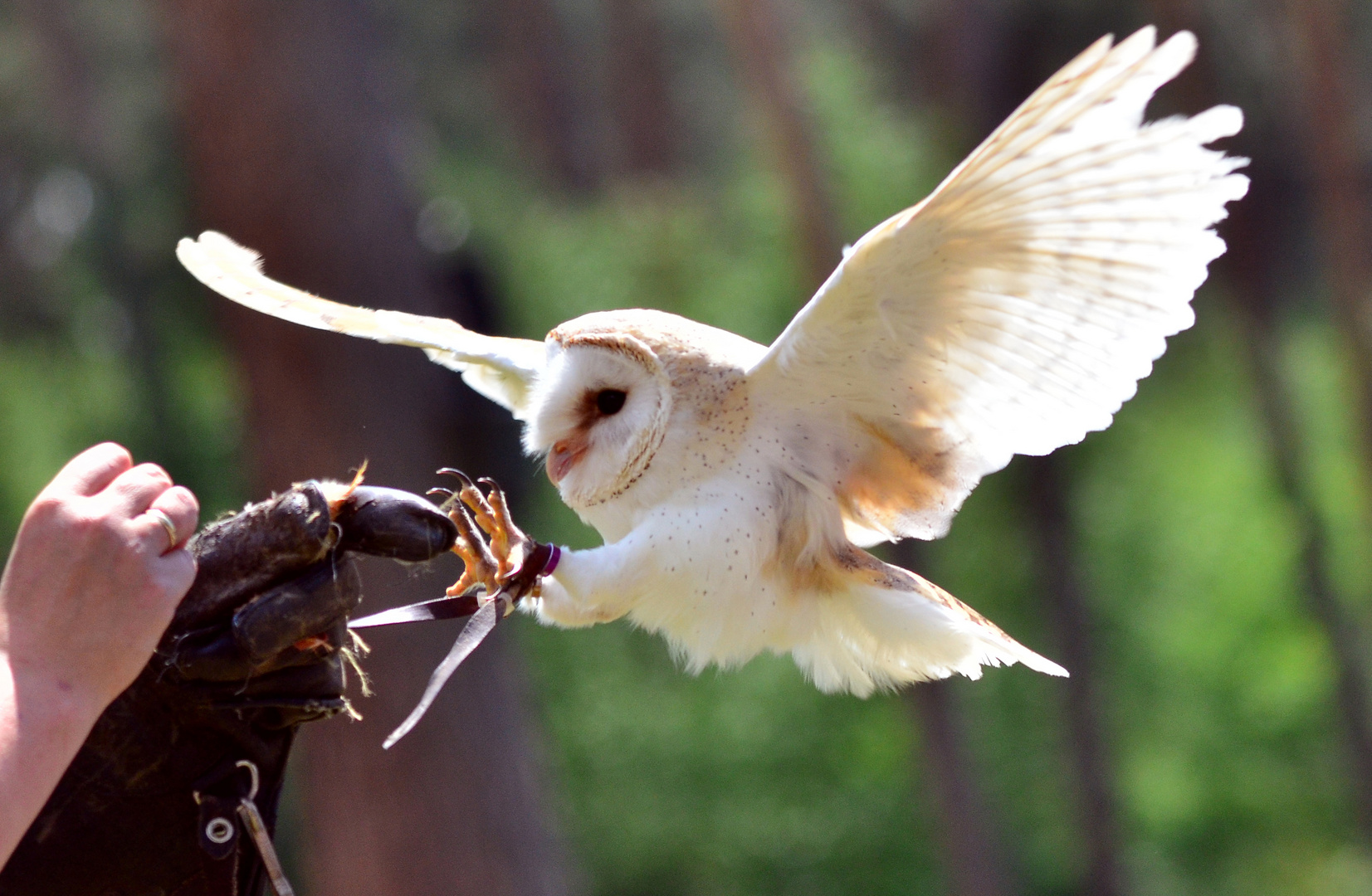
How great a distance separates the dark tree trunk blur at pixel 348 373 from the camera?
4.53 m

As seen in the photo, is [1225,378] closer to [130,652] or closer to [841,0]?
[841,0]

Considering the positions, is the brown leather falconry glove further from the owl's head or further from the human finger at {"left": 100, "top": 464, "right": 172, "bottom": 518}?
the owl's head

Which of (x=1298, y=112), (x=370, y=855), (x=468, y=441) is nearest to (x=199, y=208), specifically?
(x=468, y=441)

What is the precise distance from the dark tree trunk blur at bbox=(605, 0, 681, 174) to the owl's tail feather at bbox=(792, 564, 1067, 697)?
1328 cm

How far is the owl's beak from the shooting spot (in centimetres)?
179

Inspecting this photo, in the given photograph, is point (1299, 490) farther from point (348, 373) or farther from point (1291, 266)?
point (348, 373)

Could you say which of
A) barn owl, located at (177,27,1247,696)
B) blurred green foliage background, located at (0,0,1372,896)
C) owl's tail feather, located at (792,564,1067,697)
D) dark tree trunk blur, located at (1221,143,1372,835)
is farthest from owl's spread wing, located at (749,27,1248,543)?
dark tree trunk blur, located at (1221,143,1372,835)

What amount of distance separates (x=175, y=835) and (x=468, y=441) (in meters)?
3.83

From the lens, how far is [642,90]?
14.9 meters

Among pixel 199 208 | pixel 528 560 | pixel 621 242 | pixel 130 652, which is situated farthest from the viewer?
pixel 621 242

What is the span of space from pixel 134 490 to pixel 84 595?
110mm

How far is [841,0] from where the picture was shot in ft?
45.5

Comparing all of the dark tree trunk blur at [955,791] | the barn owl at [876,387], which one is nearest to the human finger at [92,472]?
the barn owl at [876,387]

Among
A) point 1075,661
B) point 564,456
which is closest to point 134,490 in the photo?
point 564,456
